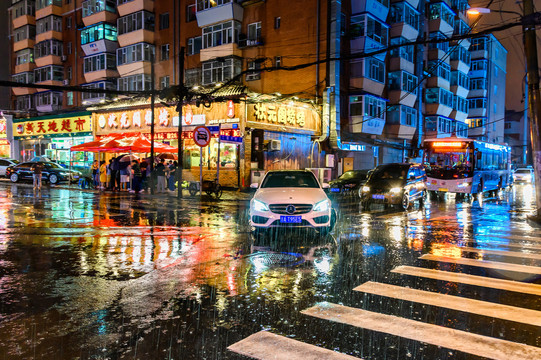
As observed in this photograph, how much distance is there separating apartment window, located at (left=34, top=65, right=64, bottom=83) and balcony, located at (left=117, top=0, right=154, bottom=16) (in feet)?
42.8

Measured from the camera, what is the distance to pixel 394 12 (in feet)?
119

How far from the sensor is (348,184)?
2552 cm

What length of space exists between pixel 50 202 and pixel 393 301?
661 inches

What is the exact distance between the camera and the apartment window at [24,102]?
165ft

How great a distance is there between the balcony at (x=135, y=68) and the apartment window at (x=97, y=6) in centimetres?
677

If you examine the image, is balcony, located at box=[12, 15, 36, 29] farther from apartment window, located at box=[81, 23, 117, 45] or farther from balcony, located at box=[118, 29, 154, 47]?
balcony, located at box=[118, 29, 154, 47]

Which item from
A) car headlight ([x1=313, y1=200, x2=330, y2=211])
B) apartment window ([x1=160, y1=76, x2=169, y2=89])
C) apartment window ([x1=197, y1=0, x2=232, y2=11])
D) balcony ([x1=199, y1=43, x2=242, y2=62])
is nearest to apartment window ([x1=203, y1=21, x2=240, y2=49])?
balcony ([x1=199, y1=43, x2=242, y2=62])

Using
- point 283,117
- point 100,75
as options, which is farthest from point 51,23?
point 283,117

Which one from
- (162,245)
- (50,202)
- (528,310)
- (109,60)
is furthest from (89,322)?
(109,60)

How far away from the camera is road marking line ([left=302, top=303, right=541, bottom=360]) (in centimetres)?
395

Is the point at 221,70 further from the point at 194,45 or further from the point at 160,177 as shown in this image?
the point at 160,177

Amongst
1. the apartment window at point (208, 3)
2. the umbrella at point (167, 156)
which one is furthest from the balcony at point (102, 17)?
the umbrella at point (167, 156)

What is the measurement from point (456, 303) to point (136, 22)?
40.0m

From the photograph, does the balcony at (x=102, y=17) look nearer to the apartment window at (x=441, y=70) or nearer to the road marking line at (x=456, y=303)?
the apartment window at (x=441, y=70)
